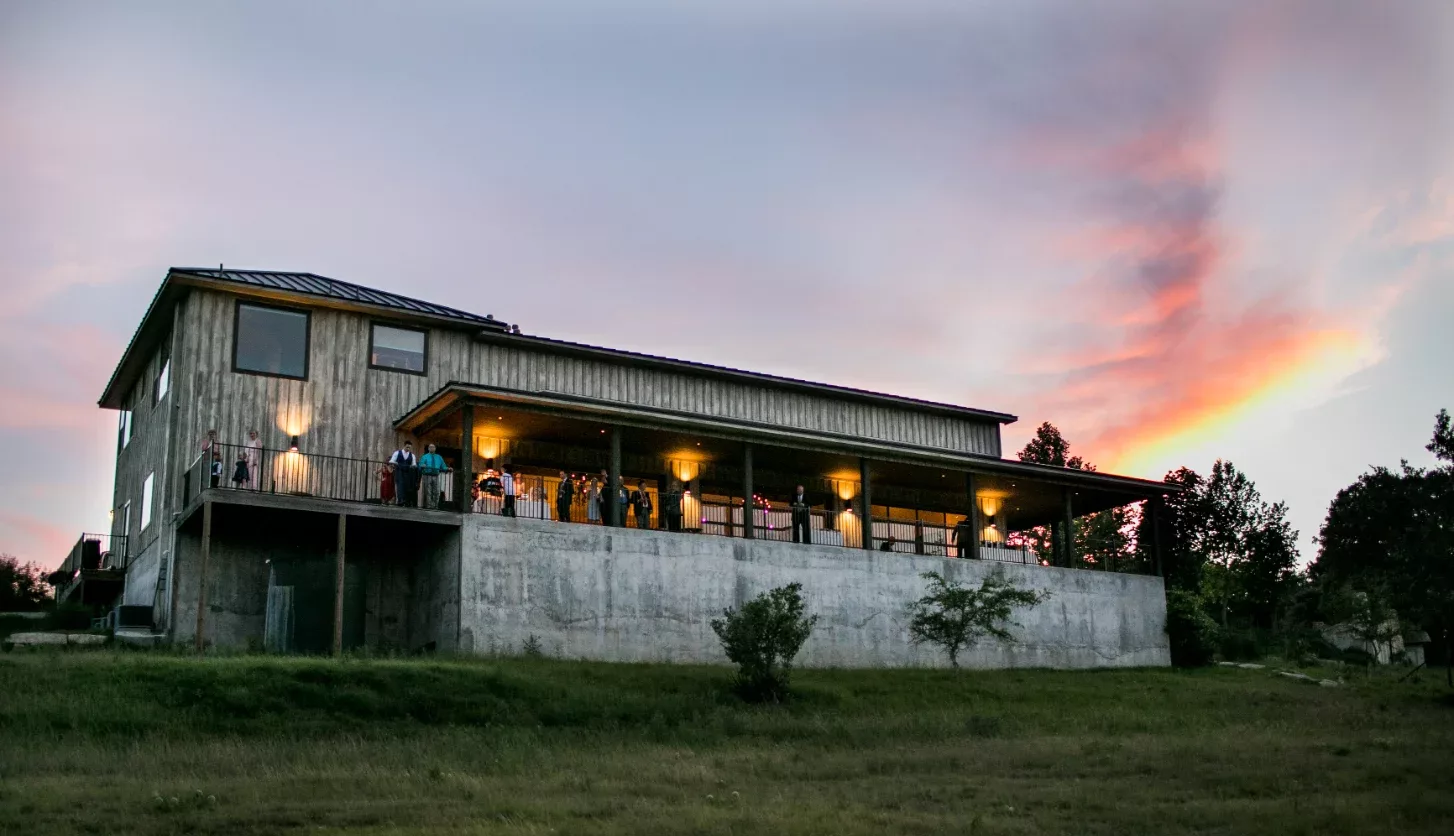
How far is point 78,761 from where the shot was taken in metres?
17.2

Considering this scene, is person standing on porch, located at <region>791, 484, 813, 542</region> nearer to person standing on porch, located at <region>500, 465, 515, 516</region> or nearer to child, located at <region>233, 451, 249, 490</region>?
person standing on porch, located at <region>500, 465, 515, 516</region>

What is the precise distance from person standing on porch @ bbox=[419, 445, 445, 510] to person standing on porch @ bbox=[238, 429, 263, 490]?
11.3 feet

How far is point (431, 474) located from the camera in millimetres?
28641

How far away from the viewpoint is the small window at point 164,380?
3062 cm

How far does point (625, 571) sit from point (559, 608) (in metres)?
A: 1.81

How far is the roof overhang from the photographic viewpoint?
29.0m

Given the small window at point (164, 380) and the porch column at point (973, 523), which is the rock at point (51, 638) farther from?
the porch column at point (973, 523)

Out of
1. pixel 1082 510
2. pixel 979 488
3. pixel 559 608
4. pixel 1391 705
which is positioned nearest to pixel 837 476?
pixel 979 488

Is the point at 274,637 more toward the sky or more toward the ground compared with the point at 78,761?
more toward the sky

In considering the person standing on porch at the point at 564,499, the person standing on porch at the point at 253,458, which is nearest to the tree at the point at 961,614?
the person standing on porch at the point at 564,499

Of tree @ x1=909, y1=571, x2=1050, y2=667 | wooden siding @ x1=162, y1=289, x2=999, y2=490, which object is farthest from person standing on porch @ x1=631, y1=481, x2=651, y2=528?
tree @ x1=909, y1=571, x2=1050, y2=667

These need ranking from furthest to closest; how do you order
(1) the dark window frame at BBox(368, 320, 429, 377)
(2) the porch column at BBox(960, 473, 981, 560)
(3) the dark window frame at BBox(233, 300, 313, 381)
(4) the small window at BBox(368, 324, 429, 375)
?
(2) the porch column at BBox(960, 473, 981, 560), (4) the small window at BBox(368, 324, 429, 375), (1) the dark window frame at BBox(368, 320, 429, 377), (3) the dark window frame at BBox(233, 300, 313, 381)

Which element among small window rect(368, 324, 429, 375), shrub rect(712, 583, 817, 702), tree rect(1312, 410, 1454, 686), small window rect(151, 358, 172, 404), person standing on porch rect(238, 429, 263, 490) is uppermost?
small window rect(368, 324, 429, 375)

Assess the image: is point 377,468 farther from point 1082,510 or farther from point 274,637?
point 1082,510
